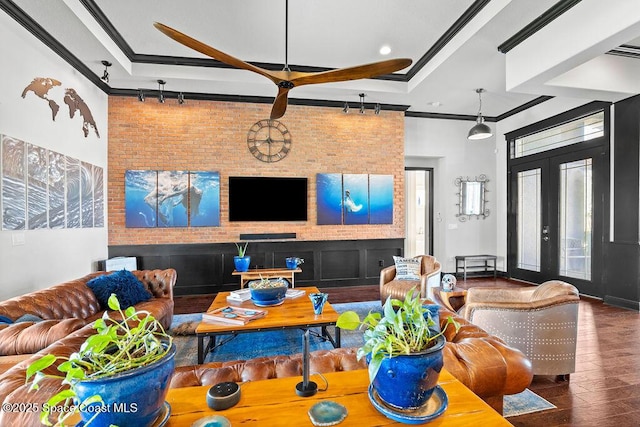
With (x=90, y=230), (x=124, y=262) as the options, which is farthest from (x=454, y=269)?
(x=90, y=230)

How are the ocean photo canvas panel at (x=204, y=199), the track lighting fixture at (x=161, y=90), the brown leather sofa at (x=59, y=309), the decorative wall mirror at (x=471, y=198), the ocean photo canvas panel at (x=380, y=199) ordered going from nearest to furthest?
the brown leather sofa at (x=59, y=309) → the track lighting fixture at (x=161, y=90) → the ocean photo canvas panel at (x=204, y=199) → the ocean photo canvas panel at (x=380, y=199) → the decorative wall mirror at (x=471, y=198)

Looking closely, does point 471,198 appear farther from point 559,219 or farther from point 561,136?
point 561,136

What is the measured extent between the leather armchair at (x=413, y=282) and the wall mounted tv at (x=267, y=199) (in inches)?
79.4

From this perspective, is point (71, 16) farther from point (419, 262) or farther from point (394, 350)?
point (419, 262)

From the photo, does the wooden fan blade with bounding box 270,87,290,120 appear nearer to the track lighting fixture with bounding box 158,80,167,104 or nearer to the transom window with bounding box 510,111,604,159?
the track lighting fixture with bounding box 158,80,167,104

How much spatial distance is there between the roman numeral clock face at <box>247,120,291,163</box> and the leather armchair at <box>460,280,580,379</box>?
162 inches

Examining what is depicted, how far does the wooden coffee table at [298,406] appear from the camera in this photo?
2.73ft

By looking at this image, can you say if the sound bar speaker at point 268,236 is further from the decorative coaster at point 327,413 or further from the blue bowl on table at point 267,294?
the decorative coaster at point 327,413

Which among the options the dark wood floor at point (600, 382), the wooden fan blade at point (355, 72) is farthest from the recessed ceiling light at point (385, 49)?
the dark wood floor at point (600, 382)

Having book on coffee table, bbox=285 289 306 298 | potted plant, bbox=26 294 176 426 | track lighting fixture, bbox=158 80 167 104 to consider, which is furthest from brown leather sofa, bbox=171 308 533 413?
track lighting fixture, bbox=158 80 167 104

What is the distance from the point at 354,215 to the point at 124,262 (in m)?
3.93

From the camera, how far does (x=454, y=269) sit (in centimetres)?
671

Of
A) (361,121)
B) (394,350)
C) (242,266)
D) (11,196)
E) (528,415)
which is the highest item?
(361,121)

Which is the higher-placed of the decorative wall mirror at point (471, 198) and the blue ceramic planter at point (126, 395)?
the decorative wall mirror at point (471, 198)
